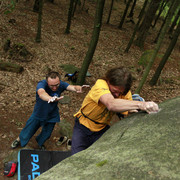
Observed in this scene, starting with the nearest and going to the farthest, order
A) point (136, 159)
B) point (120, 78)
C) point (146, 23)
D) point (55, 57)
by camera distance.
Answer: point (136, 159) → point (120, 78) → point (55, 57) → point (146, 23)

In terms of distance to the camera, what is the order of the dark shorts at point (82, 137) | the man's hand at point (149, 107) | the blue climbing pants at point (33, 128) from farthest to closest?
the blue climbing pants at point (33, 128) < the dark shorts at point (82, 137) < the man's hand at point (149, 107)

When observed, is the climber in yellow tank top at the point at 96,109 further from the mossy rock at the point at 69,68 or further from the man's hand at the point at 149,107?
the mossy rock at the point at 69,68

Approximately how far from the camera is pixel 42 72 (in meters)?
9.17

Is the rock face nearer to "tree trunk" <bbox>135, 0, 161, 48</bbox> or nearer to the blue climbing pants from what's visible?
the blue climbing pants

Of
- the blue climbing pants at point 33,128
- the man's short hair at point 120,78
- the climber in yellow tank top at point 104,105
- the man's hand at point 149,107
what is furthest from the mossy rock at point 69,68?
the man's hand at point 149,107

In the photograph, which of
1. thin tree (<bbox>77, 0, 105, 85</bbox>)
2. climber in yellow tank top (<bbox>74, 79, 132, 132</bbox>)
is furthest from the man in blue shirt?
thin tree (<bbox>77, 0, 105, 85</bbox>)

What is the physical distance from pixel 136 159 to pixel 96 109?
1284mm

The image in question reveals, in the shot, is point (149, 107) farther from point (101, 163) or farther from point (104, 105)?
point (101, 163)

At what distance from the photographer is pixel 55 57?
36.3 feet

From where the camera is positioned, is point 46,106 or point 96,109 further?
point 46,106

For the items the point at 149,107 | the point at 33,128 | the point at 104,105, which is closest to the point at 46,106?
the point at 33,128

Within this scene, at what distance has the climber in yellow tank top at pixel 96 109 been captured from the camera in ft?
7.59

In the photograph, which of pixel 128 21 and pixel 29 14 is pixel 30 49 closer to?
pixel 29 14

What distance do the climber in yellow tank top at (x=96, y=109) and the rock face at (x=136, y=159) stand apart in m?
0.69
